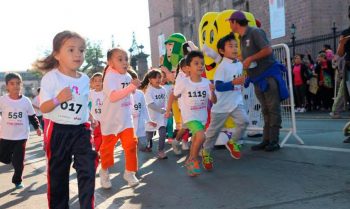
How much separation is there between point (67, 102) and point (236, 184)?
2.06m

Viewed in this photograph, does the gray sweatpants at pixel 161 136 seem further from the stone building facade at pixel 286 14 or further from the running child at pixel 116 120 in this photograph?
the stone building facade at pixel 286 14

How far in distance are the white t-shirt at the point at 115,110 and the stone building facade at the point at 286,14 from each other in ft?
88.8

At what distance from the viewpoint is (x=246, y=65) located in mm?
6492

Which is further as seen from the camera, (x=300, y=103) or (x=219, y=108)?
(x=300, y=103)

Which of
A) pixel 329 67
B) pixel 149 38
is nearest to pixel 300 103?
pixel 329 67

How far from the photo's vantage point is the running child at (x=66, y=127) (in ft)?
12.5

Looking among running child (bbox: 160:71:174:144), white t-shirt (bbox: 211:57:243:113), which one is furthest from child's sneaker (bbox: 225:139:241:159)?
running child (bbox: 160:71:174:144)

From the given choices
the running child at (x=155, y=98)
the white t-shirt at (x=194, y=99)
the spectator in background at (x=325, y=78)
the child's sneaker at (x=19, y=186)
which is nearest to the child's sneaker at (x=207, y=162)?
the white t-shirt at (x=194, y=99)

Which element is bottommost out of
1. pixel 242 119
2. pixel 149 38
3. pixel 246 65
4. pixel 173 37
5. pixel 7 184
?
pixel 7 184

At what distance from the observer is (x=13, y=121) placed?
6.20 metres

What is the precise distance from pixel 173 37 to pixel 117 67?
3.60m

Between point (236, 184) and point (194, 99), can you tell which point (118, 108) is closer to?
point (194, 99)

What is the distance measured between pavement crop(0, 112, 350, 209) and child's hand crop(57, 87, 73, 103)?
1.32 metres

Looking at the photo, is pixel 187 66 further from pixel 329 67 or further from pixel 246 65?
pixel 329 67
